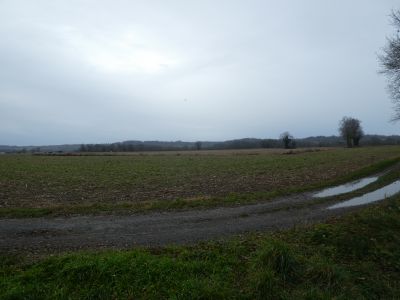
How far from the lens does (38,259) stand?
721cm

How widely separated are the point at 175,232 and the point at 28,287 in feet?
14.2

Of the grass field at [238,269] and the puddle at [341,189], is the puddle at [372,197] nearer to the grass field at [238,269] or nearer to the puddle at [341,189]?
the puddle at [341,189]

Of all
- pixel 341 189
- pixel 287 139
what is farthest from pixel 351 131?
pixel 341 189

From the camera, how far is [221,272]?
6.53 metres

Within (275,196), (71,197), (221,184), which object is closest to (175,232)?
(275,196)

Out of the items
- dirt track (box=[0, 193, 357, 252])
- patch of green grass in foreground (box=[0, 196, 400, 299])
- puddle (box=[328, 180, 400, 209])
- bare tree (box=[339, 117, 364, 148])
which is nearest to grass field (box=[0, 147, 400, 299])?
patch of green grass in foreground (box=[0, 196, 400, 299])

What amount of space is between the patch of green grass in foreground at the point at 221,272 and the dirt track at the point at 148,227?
1.03 m

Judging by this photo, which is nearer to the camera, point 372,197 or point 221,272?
point 221,272

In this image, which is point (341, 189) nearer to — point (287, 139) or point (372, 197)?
point (372, 197)

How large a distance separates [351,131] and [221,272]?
372ft

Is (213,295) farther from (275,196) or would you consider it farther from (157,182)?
(157,182)

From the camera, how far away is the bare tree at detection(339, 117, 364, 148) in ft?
355

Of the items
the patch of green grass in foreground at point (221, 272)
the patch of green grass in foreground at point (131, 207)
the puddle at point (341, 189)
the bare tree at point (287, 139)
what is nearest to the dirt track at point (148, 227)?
the patch of green grass in foreground at point (131, 207)

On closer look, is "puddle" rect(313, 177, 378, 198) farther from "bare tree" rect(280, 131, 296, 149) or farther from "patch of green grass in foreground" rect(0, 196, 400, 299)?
"bare tree" rect(280, 131, 296, 149)
